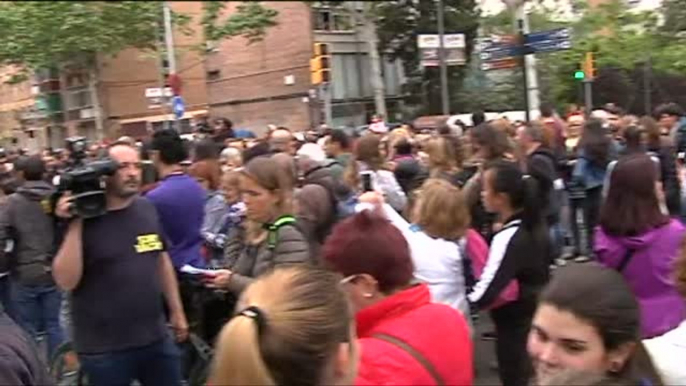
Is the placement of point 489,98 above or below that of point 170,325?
above

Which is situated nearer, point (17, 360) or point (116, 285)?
point (17, 360)

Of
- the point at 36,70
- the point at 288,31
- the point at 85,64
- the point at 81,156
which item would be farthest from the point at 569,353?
the point at 81,156

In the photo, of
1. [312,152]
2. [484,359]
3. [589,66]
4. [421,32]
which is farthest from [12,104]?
[484,359]

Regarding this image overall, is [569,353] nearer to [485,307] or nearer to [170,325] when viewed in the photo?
[485,307]

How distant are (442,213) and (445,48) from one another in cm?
85

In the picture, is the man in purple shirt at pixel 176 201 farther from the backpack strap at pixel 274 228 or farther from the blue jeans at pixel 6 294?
the blue jeans at pixel 6 294

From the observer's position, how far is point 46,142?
162 inches

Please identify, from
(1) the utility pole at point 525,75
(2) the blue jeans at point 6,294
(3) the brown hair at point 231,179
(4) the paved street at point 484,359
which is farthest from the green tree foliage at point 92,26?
(2) the blue jeans at point 6,294

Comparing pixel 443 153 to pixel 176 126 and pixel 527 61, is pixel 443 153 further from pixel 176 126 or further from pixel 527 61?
pixel 176 126

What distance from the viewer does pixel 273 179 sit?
3836mm

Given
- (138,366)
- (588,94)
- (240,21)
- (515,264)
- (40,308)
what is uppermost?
(240,21)

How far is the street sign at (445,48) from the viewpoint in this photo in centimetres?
418

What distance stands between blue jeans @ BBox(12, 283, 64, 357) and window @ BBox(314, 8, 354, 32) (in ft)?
14.3

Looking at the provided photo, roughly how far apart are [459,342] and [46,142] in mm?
2482
